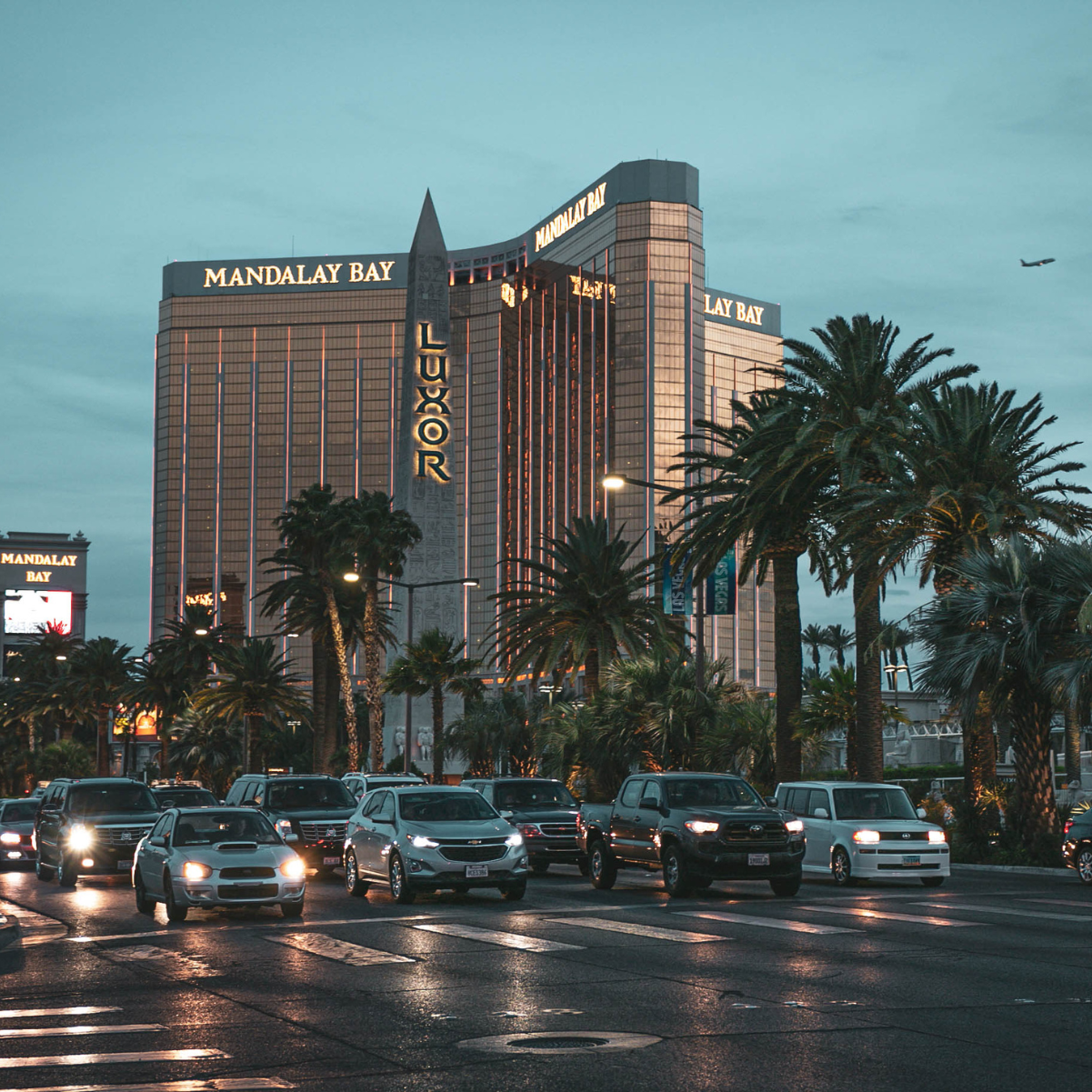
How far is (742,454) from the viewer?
38.9m

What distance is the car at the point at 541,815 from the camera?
96.1 feet

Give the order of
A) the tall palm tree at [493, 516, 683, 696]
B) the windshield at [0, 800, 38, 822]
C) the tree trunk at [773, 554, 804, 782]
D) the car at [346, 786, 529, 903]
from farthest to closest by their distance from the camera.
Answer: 1. the tall palm tree at [493, 516, 683, 696]
2. the tree trunk at [773, 554, 804, 782]
3. the windshield at [0, 800, 38, 822]
4. the car at [346, 786, 529, 903]

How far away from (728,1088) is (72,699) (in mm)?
97730

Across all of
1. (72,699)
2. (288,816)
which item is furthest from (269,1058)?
(72,699)

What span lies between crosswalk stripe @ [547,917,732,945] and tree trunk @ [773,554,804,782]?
1969cm

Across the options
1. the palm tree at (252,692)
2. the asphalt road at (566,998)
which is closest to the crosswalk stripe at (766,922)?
the asphalt road at (566,998)

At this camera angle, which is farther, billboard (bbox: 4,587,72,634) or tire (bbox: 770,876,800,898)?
billboard (bbox: 4,587,72,634)

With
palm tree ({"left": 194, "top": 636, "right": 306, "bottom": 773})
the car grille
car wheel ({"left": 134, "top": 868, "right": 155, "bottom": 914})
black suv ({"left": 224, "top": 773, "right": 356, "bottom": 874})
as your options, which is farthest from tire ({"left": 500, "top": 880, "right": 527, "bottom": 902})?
palm tree ({"left": 194, "top": 636, "right": 306, "bottom": 773})

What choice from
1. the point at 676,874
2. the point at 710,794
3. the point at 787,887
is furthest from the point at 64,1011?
the point at 787,887

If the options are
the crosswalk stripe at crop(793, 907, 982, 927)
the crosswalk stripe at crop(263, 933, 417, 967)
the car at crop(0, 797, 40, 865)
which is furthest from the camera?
the car at crop(0, 797, 40, 865)

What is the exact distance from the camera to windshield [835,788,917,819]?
84.1 feet

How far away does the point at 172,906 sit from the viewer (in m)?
20.8

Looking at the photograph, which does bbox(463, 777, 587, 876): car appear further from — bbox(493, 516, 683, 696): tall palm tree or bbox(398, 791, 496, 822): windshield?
bbox(493, 516, 683, 696): tall palm tree

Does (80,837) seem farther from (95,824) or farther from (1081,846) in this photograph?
(1081,846)
